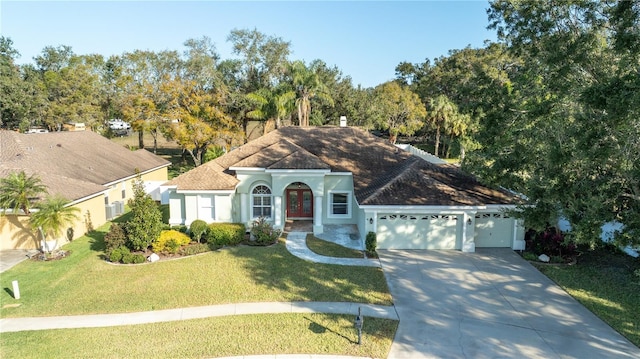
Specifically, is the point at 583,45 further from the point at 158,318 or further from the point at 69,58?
the point at 69,58

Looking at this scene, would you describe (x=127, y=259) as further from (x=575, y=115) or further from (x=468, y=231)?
(x=575, y=115)

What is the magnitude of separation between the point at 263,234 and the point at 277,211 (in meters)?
2.27

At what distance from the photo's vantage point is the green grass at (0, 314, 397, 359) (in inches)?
396

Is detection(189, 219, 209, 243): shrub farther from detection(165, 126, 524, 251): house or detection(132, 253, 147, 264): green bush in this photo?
detection(132, 253, 147, 264): green bush

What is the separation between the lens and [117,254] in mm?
16625

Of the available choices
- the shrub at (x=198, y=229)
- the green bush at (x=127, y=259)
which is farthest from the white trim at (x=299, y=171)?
the green bush at (x=127, y=259)

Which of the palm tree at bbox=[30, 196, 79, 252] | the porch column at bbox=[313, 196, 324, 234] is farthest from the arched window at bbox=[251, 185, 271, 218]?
the palm tree at bbox=[30, 196, 79, 252]

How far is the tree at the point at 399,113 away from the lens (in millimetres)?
52875

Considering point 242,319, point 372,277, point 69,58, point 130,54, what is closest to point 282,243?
point 372,277

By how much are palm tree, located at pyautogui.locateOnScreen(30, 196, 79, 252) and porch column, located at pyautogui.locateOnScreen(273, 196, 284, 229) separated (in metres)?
9.43

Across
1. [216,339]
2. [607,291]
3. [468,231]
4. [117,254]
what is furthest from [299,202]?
[607,291]

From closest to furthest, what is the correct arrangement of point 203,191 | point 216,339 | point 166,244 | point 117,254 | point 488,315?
point 216,339 → point 488,315 → point 117,254 → point 166,244 → point 203,191

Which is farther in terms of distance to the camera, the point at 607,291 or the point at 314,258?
the point at 314,258

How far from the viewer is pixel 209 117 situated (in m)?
37.6
